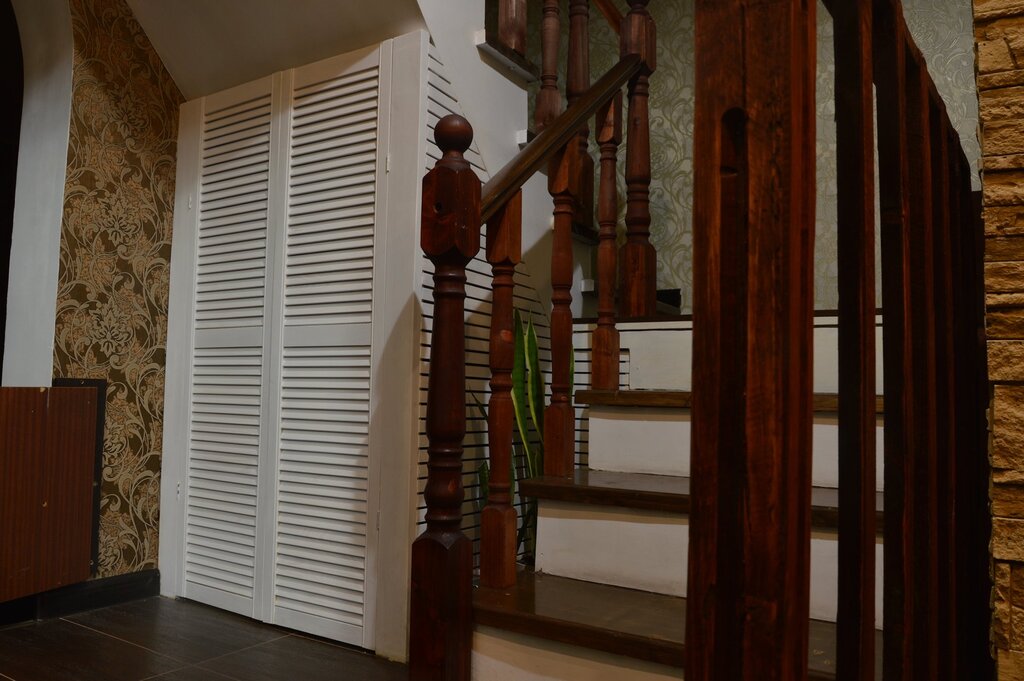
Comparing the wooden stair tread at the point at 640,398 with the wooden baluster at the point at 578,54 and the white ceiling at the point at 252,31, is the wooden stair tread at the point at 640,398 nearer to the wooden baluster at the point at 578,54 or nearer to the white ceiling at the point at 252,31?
the wooden baluster at the point at 578,54

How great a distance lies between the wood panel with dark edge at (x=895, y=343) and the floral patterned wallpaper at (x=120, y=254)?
231cm

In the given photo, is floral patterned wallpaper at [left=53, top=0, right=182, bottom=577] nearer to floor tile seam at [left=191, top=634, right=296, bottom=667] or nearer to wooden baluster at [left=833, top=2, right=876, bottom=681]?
floor tile seam at [left=191, top=634, right=296, bottom=667]

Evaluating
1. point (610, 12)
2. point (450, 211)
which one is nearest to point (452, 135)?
point (450, 211)

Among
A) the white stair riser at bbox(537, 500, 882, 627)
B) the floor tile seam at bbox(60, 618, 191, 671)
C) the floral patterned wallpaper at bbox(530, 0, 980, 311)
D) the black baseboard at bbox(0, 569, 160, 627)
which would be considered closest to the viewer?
the white stair riser at bbox(537, 500, 882, 627)

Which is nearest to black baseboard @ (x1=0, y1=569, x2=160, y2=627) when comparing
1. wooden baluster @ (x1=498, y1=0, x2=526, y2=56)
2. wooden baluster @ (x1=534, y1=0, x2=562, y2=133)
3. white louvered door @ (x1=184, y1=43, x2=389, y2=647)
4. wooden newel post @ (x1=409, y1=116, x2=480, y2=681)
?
white louvered door @ (x1=184, y1=43, x2=389, y2=647)

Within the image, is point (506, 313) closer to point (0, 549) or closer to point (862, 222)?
point (862, 222)

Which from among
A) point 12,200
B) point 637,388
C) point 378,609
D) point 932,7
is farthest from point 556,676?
point 932,7

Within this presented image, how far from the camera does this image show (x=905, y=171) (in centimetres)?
81

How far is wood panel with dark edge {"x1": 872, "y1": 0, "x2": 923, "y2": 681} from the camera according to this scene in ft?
2.49

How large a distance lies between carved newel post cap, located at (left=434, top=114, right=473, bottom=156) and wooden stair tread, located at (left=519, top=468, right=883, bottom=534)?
2.59 ft

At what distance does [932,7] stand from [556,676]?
3.01 meters

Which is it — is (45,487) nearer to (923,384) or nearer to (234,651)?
(234,651)

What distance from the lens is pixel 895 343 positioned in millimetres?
782

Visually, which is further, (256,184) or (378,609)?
(256,184)
